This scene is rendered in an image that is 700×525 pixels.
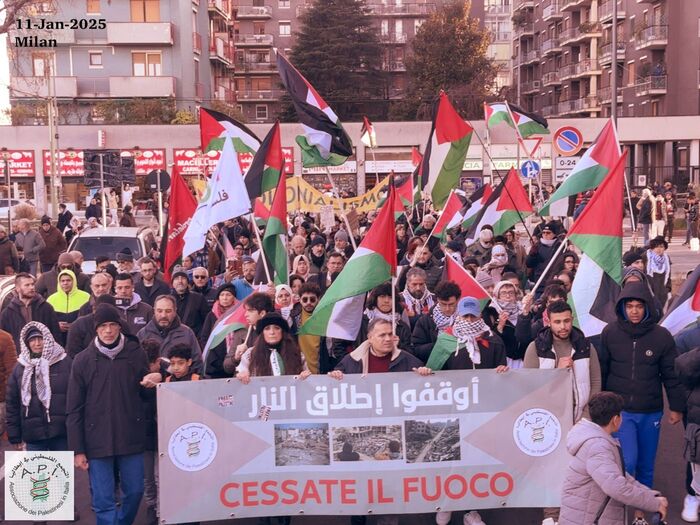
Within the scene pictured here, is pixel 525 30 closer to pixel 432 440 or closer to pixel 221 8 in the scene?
pixel 221 8

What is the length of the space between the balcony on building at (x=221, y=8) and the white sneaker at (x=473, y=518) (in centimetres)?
5367

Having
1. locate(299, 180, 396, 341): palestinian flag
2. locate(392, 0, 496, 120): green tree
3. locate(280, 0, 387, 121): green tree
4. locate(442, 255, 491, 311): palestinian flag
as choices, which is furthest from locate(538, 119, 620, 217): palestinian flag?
locate(280, 0, 387, 121): green tree

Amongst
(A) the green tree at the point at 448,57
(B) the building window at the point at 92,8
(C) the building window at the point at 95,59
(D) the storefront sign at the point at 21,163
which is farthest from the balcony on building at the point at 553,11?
(D) the storefront sign at the point at 21,163

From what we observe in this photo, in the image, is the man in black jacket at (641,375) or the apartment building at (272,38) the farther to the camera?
the apartment building at (272,38)

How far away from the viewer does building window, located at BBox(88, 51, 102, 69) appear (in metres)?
51.1

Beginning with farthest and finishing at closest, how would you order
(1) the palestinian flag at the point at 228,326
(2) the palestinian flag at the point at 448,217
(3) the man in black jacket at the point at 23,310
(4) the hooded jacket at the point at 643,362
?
(2) the palestinian flag at the point at 448,217 < (3) the man in black jacket at the point at 23,310 < (1) the palestinian flag at the point at 228,326 < (4) the hooded jacket at the point at 643,362

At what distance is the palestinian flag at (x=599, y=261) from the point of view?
783cm

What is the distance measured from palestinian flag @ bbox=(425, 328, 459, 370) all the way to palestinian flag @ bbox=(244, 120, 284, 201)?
12.2ft

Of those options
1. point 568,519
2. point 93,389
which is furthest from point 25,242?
point 568,519

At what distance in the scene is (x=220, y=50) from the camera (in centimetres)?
6003

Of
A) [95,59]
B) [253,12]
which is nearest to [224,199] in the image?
[95,59]

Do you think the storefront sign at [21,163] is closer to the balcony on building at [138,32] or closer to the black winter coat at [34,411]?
the balcony on building at [138,32]

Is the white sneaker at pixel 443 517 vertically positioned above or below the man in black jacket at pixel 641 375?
below

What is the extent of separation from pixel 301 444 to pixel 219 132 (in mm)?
6942
